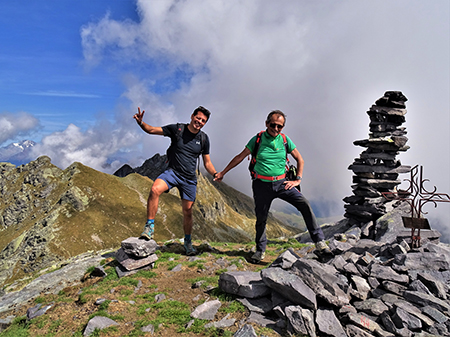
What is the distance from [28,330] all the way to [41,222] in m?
90.4

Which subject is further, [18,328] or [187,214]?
[187,214]

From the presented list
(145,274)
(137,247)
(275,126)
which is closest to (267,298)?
(145,274)

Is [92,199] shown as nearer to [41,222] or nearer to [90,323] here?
[41,222]

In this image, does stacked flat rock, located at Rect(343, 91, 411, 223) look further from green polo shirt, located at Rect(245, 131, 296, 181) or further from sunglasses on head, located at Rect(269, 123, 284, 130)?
sunglasses on head, located at Rect(269, 123, 284, 130)

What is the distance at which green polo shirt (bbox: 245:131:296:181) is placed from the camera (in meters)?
10.4

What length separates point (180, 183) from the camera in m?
11.0

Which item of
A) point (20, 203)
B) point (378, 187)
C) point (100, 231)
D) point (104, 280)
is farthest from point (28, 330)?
point (20, 203)

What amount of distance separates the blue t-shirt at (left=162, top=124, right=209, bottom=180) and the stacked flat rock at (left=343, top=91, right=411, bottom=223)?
45.9ft

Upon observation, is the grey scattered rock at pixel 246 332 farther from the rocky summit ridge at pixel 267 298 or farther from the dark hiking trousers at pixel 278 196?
the dark hiking trousers at pixel 278 196

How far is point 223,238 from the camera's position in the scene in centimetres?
14312

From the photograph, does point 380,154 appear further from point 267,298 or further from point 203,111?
point 267,298

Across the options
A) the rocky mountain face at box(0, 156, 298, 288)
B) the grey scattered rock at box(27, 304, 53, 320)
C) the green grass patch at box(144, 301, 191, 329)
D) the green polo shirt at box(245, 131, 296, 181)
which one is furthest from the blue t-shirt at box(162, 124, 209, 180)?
the rocky mountain face at box(0, 156, 298, 288)

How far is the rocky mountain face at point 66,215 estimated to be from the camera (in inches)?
2923

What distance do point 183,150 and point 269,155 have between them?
3360 millimetres
